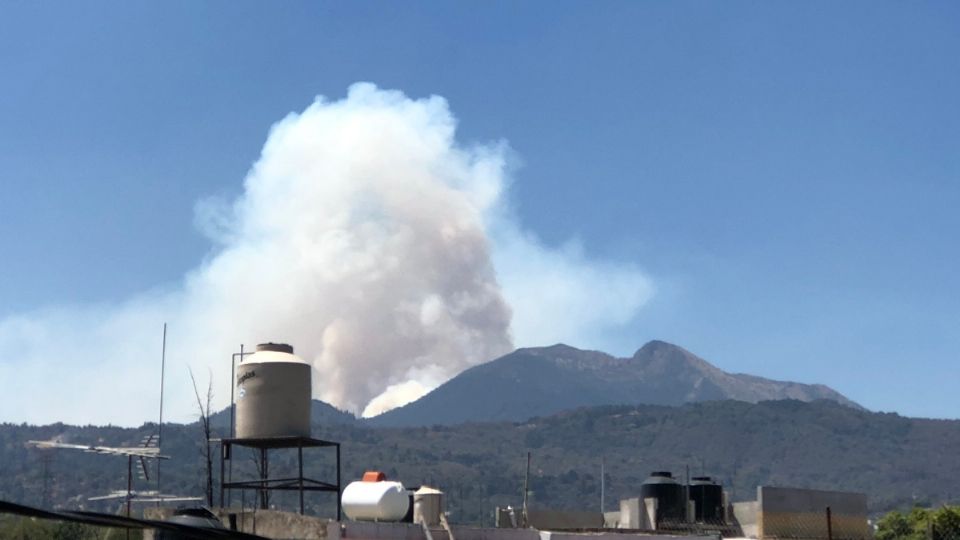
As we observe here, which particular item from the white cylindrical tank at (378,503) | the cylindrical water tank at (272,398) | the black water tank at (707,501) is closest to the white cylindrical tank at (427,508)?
the white cylindrical tank at (378,503)

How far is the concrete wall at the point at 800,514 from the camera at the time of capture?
48.2 metres

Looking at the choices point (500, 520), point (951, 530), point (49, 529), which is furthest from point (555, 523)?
point (49, 529)

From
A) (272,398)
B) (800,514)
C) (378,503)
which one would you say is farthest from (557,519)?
(378,503)

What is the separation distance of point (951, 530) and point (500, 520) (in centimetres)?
1759

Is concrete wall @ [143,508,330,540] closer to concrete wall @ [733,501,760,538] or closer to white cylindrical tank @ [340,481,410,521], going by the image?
white cylindrical tank @ [340,481,410,521]

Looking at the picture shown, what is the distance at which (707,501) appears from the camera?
54875mm

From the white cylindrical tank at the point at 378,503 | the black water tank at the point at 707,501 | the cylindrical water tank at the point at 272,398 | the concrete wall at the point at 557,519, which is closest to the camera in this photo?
the white cylindrical tank at the point at 378,503

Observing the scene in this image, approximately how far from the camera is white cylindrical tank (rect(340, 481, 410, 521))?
3906 centimetres

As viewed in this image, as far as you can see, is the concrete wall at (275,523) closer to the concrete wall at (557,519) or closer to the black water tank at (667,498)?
the concrete wall at (557,519)

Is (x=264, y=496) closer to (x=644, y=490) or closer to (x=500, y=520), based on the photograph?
(x=500, y=520)

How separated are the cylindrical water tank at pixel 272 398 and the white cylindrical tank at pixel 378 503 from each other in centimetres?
861

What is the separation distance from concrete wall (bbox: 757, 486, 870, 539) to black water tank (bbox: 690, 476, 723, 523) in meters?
5.07

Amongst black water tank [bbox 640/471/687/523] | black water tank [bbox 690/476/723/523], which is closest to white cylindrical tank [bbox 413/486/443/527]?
black water tank [bbox 640/471/687/523]

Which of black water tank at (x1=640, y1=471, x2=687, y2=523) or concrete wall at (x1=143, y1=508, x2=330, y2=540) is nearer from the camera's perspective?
concrete wall at (x1=143, y1=508, x2=330, y2=540)
